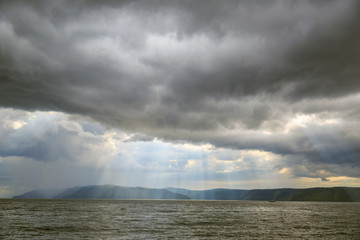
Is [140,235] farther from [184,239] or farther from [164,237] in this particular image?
[184,239]

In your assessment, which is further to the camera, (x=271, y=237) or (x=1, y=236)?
(x=271, y=237)

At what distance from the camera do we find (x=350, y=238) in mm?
57344

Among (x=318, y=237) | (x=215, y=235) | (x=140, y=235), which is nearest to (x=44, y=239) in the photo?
(x=140, y=235)

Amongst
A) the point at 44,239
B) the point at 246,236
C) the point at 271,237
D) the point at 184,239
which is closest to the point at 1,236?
the point at 44,239

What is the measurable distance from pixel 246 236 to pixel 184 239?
1529 centimetres

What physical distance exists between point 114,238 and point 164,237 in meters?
10.1

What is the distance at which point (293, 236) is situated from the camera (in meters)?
60.1

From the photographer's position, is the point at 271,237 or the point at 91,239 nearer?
the point at 91,239

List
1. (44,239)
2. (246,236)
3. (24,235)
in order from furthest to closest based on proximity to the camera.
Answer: (246,236) < (24,235) < (44,239)

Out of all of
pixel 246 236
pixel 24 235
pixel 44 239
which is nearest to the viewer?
pixel 44 239

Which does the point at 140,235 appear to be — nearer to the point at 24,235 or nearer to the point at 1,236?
the point at 24,235

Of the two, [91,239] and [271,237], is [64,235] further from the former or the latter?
[271,237]

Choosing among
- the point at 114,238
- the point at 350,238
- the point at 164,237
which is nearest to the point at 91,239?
the point at 114,238

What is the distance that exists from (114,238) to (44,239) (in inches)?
528
